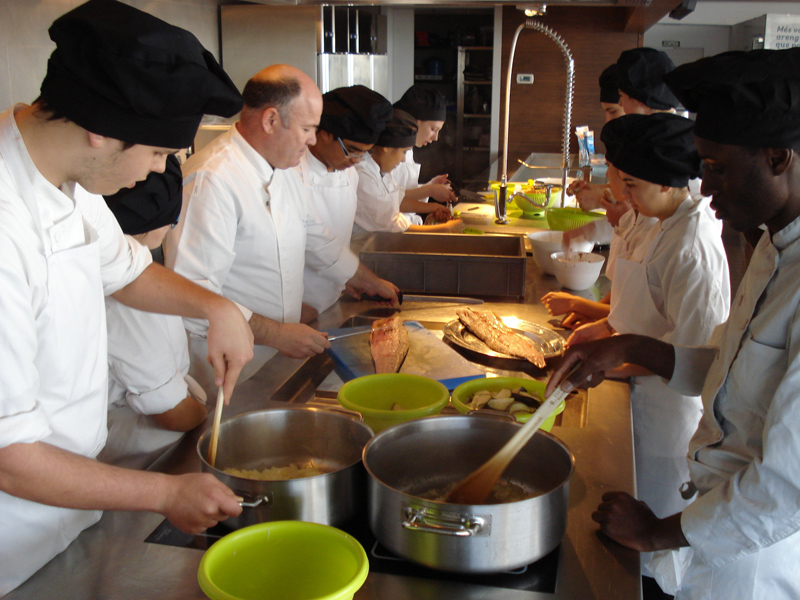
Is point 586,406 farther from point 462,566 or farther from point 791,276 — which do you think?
point 462,566

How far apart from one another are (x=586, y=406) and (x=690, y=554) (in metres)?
0.36

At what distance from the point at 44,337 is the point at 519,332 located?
1250 millimetres

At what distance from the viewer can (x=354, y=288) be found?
7.61 ft

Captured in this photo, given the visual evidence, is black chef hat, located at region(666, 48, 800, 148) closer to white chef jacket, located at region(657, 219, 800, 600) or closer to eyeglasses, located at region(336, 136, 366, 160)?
white chef jacket, located at region(657, 219, 800, 600)

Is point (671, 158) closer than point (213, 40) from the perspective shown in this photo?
Yes

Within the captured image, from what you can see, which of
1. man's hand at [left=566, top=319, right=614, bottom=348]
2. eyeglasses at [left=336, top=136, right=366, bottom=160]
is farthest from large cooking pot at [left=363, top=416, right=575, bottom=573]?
eyeglasses at [left=336, top=136, right=366, bottom=160]

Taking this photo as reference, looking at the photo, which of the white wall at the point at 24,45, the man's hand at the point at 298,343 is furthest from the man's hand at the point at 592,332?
the white wall at the point at 24,45

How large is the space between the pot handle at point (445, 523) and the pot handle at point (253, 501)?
20 centimetres

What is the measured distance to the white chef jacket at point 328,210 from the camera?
2410 mm

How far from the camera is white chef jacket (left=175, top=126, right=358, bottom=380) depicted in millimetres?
1894

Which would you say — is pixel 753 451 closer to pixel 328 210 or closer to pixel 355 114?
pixel 355 114

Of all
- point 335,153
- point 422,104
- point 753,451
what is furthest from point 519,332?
point 422,104

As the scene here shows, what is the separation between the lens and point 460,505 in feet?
2.67

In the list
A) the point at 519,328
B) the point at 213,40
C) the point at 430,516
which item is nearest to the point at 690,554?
the point at 430,516
